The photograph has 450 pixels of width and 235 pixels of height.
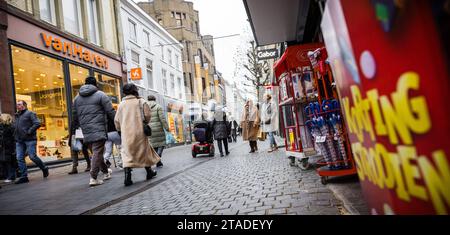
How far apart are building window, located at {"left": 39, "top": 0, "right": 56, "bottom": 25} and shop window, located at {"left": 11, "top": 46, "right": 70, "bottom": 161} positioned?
1.55 meters

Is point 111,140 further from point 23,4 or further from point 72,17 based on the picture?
point 72,17

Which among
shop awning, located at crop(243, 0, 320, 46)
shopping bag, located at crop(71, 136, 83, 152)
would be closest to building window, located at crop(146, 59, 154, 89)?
shopping bag, located at crop(71, 136, 83, 152)

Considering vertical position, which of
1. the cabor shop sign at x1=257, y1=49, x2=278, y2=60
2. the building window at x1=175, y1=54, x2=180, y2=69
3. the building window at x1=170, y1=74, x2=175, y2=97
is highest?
the building window at x1=175, y1=54, x2=180, y2=69

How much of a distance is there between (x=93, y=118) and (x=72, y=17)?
9.99 meters

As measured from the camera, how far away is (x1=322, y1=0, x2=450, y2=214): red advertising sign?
95 centimetres

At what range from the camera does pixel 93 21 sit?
15961mm

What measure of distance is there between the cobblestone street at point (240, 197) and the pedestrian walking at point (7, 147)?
4940 mm

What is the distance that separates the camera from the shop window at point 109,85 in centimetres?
1593

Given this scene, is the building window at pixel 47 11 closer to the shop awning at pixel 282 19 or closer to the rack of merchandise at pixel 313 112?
the shop awning at pixel 282 19

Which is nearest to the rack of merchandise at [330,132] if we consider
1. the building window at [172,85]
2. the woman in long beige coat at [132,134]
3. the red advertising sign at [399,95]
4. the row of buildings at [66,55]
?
the red advertising sign at [399,95]

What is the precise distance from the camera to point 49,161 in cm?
1138

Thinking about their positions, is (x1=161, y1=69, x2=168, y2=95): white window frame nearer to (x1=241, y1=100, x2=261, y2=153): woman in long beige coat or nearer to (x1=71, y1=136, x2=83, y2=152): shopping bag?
(x1=241, y1=100, x2=261, y2=153): woman in long beige coat

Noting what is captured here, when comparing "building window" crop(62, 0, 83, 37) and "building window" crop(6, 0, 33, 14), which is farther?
"building window" crop(62, 0, 83, 37)

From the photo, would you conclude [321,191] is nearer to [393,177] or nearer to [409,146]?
[393,177]
